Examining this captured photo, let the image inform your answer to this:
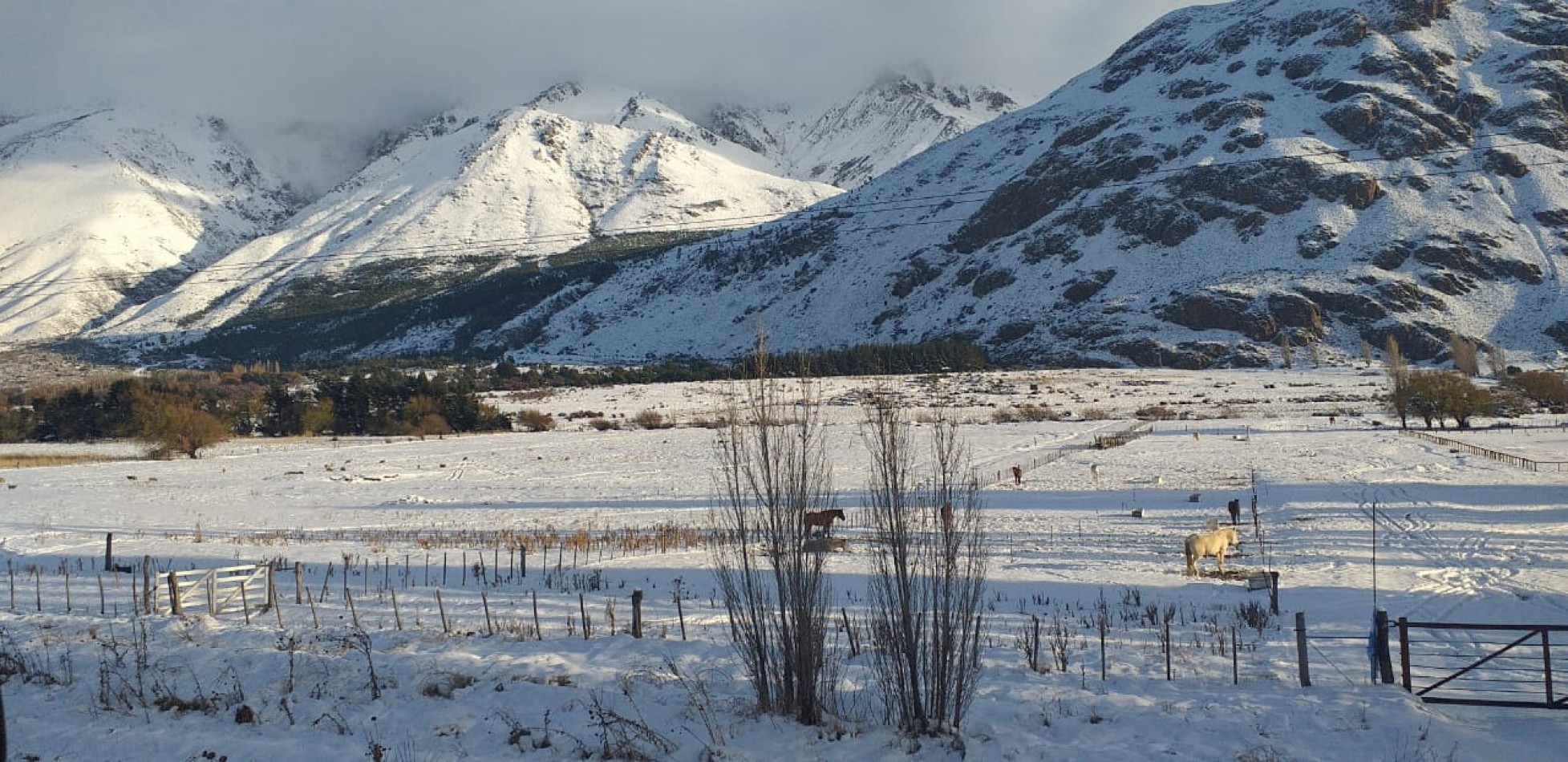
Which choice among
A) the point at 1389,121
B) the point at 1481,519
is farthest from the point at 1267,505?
the point at 1389,121

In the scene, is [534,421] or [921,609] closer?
[921,609]

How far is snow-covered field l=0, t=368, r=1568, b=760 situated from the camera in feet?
37.6

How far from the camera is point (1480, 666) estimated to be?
13594 millimetres

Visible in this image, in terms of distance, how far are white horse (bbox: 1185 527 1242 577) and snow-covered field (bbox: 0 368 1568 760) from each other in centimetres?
36

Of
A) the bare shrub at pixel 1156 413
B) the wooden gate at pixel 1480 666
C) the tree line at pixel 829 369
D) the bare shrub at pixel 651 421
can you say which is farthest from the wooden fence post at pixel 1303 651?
the tree line at pixel 829 369

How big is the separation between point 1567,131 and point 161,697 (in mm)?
201576

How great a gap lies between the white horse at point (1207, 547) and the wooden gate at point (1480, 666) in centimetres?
530

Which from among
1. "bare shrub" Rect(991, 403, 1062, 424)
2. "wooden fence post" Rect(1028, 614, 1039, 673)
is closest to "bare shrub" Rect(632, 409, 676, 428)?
"bare shrub" Rect(991, 403, 1062, 424)

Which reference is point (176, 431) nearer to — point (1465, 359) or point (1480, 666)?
point (1480, 666)

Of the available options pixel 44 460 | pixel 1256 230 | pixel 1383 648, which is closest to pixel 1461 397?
pixel 1383 648

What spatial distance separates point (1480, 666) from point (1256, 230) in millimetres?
149851

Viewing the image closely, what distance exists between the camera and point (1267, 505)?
Answer: 32.5 meters

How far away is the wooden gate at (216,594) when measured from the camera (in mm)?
17531

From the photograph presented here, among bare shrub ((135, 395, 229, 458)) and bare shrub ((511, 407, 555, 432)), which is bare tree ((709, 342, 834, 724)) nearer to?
bare shrub ((135, 395, 229, 458))
